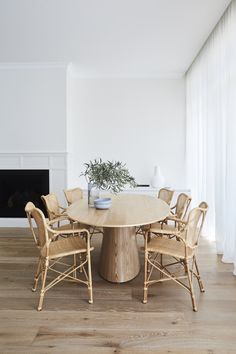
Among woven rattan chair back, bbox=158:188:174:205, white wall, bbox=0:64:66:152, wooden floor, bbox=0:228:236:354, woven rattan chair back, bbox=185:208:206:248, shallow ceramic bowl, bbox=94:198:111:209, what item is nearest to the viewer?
wooden floor, bbox=0:228:236:354

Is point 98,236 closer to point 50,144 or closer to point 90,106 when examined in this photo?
point 50,144

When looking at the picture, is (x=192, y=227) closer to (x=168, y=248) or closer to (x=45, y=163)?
(x=168, y=248)

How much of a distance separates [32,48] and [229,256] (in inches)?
155

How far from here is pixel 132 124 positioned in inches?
185

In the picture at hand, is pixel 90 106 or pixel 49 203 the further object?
pixel 90 106

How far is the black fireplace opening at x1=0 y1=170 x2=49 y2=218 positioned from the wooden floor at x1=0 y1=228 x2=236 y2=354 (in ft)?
6.26

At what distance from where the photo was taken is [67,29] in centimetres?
300

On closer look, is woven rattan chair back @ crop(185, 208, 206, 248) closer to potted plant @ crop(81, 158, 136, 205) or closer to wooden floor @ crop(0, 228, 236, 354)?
wooden floor @ crop(0, 228, 236, 354)

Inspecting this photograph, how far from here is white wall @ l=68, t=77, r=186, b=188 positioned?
465 cm

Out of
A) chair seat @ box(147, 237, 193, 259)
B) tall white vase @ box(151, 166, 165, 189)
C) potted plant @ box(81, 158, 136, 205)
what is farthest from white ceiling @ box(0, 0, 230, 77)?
chair seat @ box(147, 237, 193, 259)

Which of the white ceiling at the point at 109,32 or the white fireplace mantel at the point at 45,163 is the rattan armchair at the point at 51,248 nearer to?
the white fireplace mantel at the point at 45,163

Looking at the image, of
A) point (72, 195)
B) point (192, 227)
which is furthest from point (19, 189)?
point (192, 227)

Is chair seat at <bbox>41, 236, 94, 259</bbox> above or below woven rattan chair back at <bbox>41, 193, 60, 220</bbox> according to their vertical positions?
below

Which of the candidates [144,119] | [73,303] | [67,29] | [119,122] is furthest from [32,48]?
[73,303]
